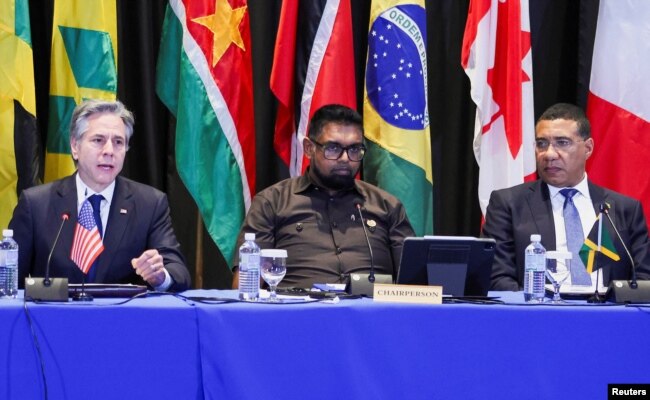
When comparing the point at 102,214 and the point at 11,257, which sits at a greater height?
the point at 102,214

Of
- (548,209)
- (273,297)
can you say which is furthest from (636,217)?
(273,297)

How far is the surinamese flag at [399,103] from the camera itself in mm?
4898

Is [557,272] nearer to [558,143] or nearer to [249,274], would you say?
[249,274]

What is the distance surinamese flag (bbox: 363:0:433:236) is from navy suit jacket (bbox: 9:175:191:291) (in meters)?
1.34

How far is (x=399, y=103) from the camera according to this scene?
490cm

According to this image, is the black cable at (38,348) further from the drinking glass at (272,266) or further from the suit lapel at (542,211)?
the suit lapel at (542,211)

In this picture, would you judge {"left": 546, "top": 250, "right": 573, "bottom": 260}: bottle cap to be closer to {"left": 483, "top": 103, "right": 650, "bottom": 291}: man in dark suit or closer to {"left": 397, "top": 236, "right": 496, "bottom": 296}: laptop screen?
{"left": 397, "top": 236, "right": 496, "bottom": 296}: laptop screen

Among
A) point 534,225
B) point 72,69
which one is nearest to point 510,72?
point 534,225

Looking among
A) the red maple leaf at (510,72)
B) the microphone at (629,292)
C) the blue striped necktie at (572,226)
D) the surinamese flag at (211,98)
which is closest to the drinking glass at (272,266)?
the microphone at (629,292)

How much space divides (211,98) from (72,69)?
2.20ft

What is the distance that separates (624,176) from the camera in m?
5.01

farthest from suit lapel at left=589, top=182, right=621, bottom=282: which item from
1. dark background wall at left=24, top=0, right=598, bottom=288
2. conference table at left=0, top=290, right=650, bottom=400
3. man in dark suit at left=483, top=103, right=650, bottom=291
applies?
conference table at left=0, top=290, right=650, bottom=400

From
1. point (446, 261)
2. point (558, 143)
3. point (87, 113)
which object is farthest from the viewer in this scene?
point (558, 143)

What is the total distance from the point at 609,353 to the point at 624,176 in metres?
2.18
